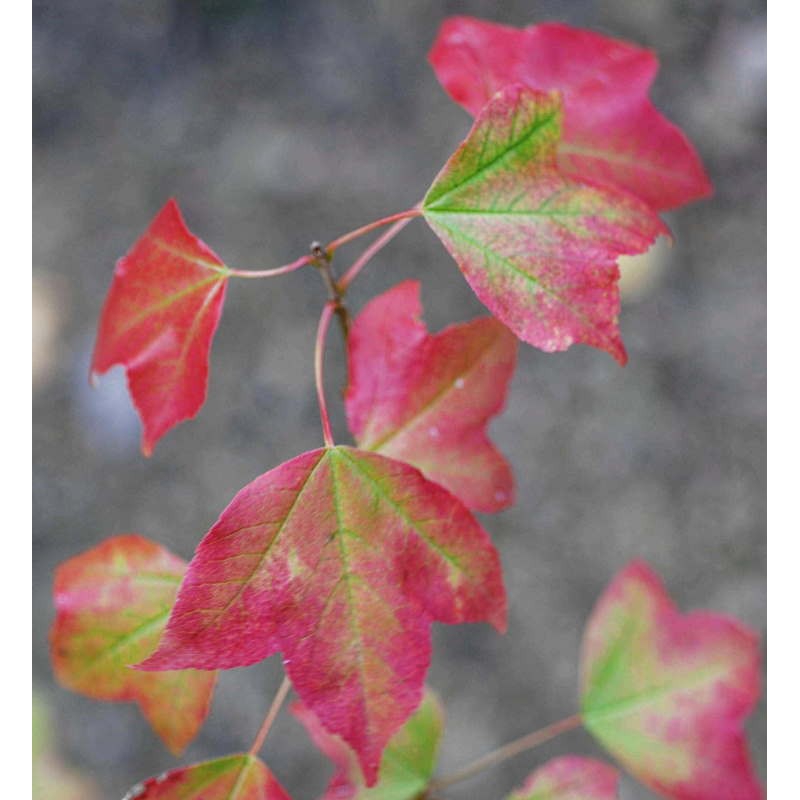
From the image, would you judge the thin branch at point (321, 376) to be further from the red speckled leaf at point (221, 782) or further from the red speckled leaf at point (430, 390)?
the red speckled leaf at point (221, 782)

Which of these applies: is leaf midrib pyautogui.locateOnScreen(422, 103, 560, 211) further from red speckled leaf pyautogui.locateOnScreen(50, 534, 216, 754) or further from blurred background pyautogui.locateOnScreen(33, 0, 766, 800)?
blurred background pyautogui.locateOnScreen(33, 0, 766, 800)

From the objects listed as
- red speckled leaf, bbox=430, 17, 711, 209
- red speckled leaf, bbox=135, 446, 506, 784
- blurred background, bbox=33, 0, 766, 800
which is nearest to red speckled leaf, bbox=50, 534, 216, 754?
red speckled leaf, bbox=135, 446, 506, 784

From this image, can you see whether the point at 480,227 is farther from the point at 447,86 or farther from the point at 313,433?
the point at 313,433

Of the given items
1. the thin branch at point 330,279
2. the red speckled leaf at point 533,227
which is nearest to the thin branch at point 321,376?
the thin branch at point 330,279

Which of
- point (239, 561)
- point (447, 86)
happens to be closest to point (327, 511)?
point (239, 561)

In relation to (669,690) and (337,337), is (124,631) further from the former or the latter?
(337,337)

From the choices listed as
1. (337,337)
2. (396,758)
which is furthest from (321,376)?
(337,337)

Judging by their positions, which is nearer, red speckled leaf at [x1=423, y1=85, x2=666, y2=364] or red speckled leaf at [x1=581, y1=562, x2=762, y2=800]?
red speckled leaf at [x1=423, y1=85, x2=666, y2=364]
